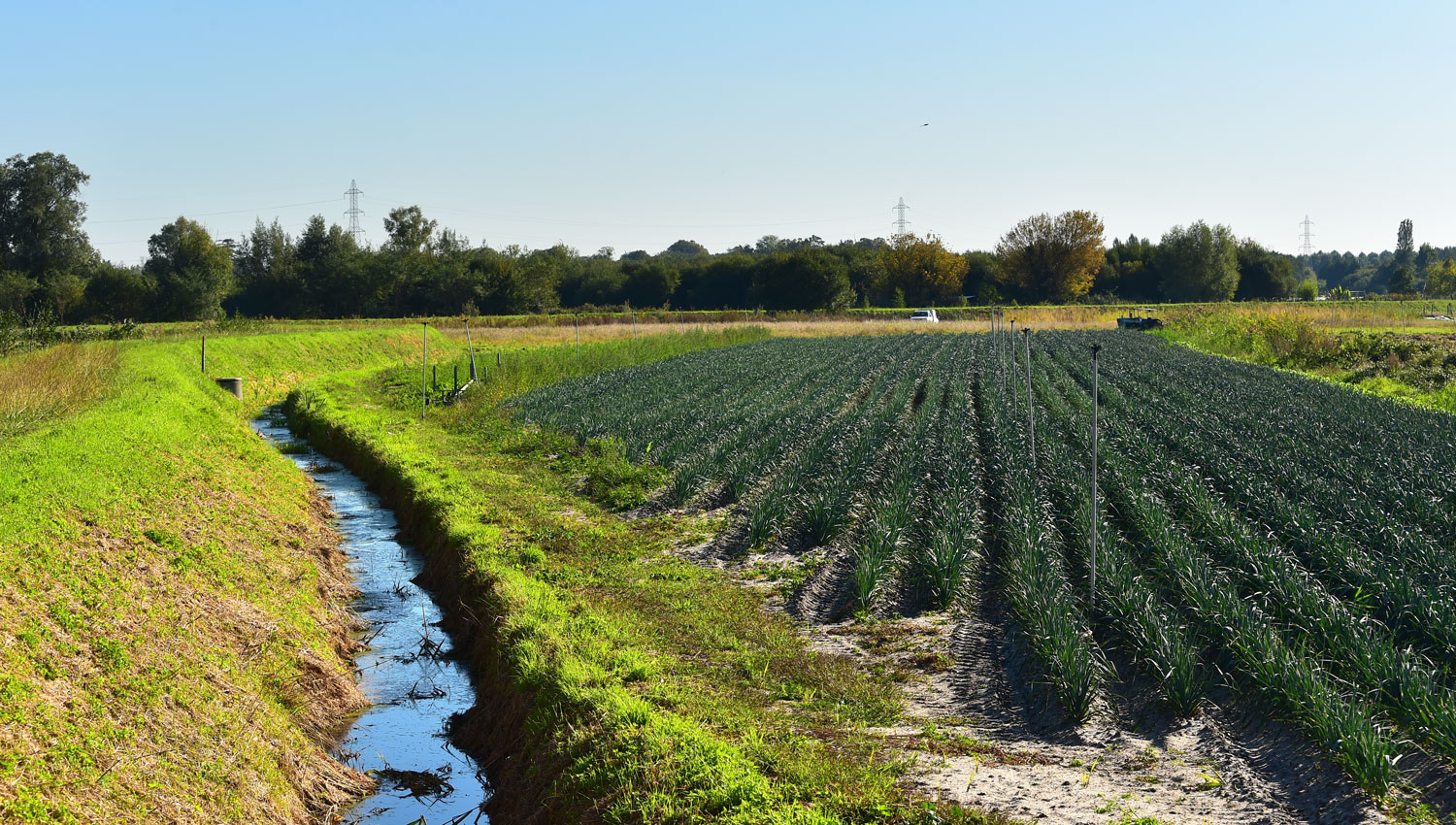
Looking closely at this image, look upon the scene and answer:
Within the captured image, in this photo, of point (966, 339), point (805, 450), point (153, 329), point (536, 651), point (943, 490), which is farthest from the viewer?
point (966, 339)

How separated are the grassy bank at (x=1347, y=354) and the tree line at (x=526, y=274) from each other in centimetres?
3732

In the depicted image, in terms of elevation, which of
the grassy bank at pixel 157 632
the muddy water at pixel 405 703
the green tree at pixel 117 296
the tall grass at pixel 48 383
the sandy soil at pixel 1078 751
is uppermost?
the green tree at pixel 117 296

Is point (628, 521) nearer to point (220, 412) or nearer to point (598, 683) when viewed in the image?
point (598, 683)

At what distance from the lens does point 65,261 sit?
64688mm

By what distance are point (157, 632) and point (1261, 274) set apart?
341 feet

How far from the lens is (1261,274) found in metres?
96.1

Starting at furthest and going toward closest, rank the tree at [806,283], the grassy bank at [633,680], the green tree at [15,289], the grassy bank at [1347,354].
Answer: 1. the tree at [806,283]
2. the green tree at [15,289]
3. the grassy bank at [1347,354]
4. the grassy bank at [633,680]

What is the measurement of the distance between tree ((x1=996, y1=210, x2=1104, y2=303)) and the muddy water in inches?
3367

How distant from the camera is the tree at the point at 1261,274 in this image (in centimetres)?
9588

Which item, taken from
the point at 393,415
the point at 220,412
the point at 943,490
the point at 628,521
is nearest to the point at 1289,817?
the point at 943,490

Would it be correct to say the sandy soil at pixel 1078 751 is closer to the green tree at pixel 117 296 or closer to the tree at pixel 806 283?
the green tree at pixel 117 296

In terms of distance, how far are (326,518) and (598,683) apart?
9.14m

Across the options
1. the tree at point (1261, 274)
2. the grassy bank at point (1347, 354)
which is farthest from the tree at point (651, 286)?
the tree at point (1261, 274)

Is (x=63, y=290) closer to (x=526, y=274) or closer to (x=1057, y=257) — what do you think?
(x=526, y=274)
